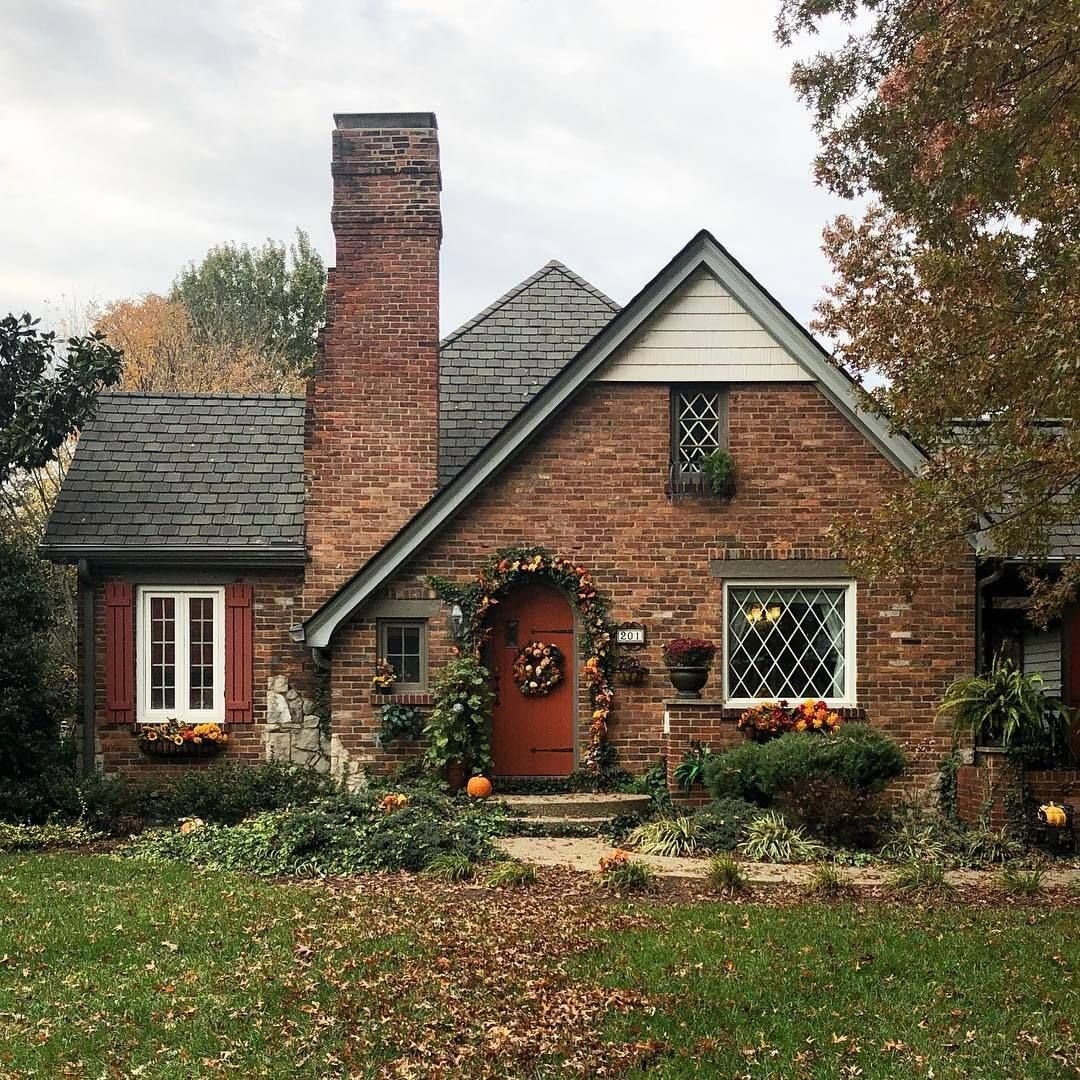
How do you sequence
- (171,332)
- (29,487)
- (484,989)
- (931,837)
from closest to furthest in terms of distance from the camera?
(484,989) → (931,837) → (29,487) → (171,332)

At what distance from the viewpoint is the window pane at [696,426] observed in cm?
1336

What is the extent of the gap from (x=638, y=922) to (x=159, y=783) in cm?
722

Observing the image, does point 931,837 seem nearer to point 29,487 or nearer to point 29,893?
point 29,893

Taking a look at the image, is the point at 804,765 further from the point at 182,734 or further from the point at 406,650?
the point at 182,734

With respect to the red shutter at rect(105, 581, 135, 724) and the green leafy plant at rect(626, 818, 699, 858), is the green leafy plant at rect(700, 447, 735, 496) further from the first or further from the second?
the red shutter at rect(105, 581, 135, 724)

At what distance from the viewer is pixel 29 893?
896 centimetres

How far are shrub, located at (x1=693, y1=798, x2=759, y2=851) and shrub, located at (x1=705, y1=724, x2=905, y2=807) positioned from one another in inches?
8.5

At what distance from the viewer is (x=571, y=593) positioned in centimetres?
1321

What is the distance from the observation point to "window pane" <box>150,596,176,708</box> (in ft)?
45.7

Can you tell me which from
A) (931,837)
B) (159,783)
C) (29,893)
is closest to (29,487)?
(159,783)

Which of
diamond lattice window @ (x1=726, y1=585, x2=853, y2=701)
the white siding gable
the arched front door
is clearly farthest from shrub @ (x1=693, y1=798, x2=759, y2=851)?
the white siding gable

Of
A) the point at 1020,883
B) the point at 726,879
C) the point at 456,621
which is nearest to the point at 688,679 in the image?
the point at 456,621

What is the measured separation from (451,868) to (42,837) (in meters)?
3.97

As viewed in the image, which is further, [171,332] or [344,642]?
[171,332]
